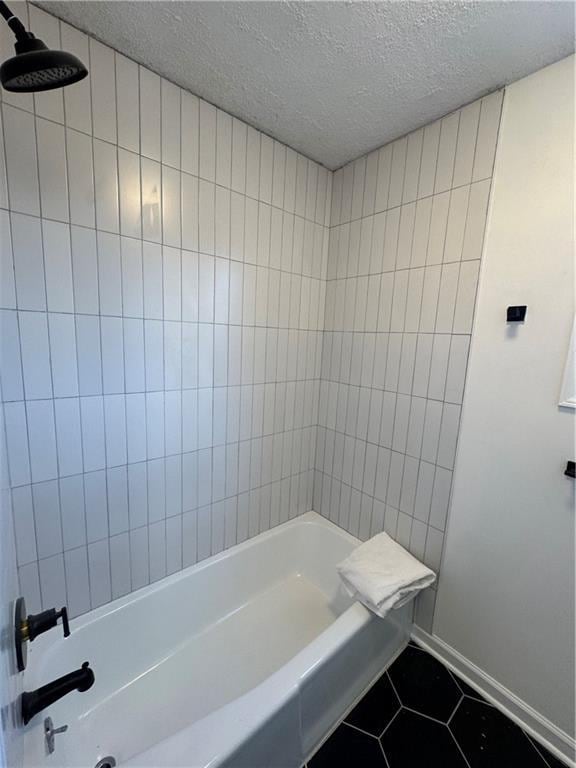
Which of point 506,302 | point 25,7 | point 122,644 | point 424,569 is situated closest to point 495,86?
point 506,302

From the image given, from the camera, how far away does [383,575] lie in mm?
1348

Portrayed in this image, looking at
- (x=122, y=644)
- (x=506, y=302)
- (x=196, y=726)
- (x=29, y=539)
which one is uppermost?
(x=506, y=302)

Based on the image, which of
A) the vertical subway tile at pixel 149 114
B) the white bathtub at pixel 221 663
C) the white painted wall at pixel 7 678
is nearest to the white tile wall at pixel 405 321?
the white bathtub at pixel 221 663

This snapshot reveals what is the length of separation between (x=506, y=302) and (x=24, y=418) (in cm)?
175

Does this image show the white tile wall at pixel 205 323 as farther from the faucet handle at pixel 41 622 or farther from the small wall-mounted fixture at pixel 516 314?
Answer: the faucet handle at pixel 41 622

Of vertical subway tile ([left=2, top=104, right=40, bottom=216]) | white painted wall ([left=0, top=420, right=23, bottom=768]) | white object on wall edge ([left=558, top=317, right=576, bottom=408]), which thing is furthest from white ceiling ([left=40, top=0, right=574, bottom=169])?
white painted wall ([left=0, top=420, right=23, bottom=768])

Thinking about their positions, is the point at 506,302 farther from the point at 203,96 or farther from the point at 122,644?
the point at 122,644

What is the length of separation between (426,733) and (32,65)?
7.25 feet

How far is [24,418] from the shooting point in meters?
1.06

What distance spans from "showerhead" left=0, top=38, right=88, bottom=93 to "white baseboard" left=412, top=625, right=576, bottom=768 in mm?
2267

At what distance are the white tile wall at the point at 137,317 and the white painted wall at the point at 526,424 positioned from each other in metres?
0.91

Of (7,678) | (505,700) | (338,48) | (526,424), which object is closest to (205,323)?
(338,48)

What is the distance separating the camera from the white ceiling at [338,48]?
35.7 inches

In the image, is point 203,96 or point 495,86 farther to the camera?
point 203,96
